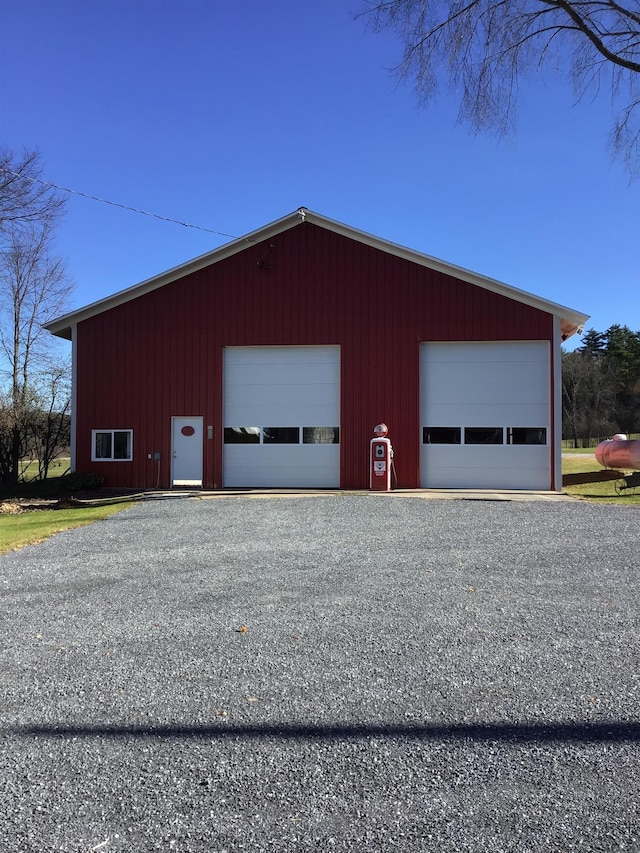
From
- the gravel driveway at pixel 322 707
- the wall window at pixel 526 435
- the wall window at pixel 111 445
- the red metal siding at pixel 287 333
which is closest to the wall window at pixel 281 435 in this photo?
the red metal siding at pixel 287 333

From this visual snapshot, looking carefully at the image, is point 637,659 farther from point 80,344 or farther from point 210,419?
point 80,344

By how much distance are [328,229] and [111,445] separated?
9.12 m

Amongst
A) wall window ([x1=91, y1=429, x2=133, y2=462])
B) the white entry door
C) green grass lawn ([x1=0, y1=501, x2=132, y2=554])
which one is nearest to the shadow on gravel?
green grass lawn ([x1=0, y1=501, x2=132, y2=554])

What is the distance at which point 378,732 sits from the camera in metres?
3.15

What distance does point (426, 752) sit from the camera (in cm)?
294

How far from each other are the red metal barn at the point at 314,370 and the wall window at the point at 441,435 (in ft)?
0.13

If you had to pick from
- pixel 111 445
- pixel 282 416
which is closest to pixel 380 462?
pixel 282 416

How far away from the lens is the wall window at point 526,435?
16.5 m

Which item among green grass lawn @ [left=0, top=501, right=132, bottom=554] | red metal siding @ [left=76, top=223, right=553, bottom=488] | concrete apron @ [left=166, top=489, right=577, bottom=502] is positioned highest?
red metal siding @ [left=76, top=223, right=553, bottom=488]

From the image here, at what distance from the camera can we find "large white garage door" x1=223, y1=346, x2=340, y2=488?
17188 millimetres

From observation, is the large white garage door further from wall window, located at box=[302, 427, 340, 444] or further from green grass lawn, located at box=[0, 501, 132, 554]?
green grass lawn, located at box=[0, 501, 132, 554]

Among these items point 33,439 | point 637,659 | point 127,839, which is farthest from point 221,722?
point 33,439

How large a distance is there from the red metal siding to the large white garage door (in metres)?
0.32

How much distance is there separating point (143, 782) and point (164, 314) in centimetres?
1644
